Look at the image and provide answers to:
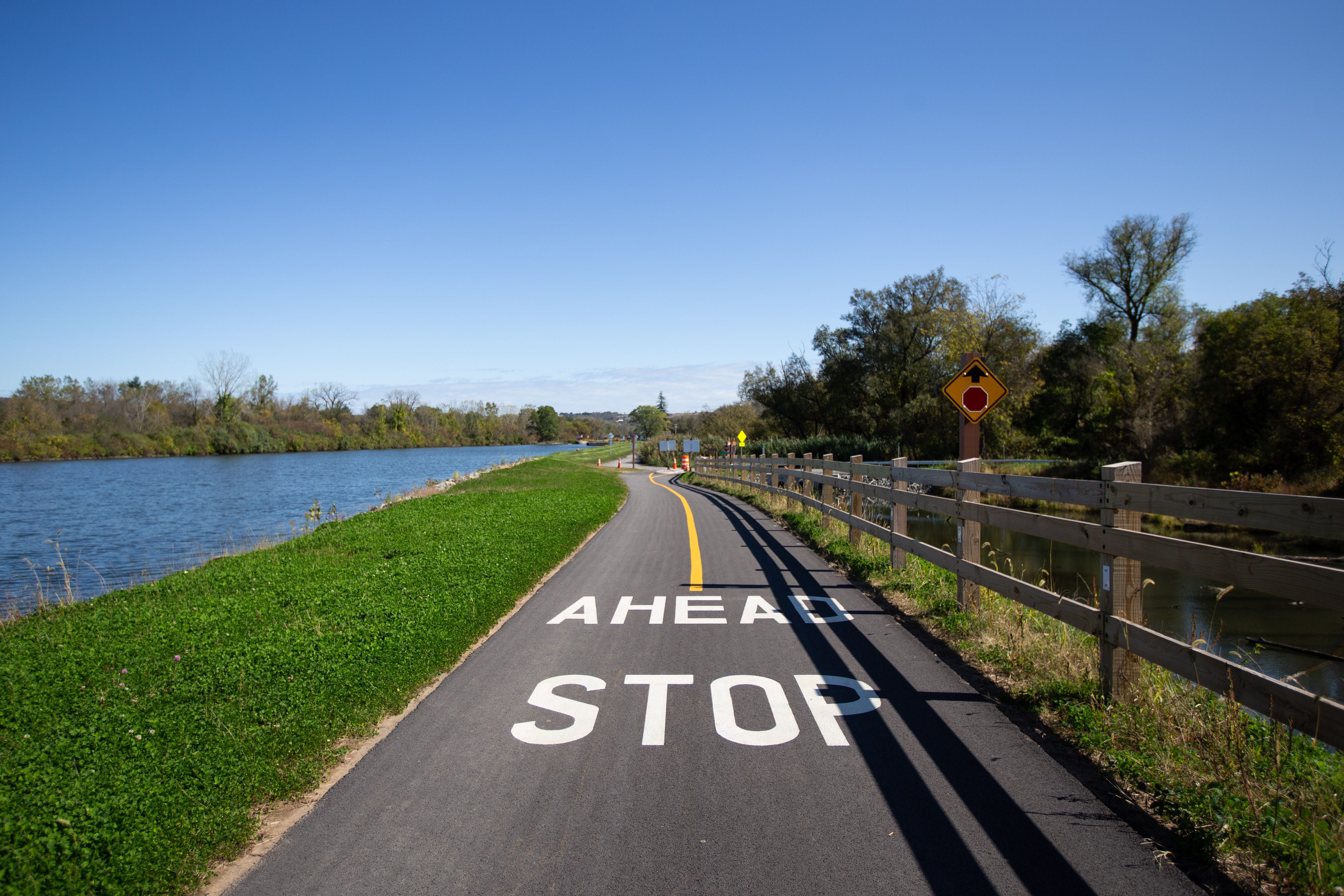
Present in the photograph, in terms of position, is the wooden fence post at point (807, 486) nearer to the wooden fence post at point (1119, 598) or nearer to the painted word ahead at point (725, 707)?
the painted word ahead at point (725, 707)

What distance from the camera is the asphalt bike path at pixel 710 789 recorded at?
2957 mm

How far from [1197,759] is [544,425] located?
18348 centimetres

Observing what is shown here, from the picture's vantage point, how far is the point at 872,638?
6.52 m

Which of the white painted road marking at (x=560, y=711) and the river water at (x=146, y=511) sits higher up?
the white painted road marking at (x=560, y=711)

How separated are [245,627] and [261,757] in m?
3.24

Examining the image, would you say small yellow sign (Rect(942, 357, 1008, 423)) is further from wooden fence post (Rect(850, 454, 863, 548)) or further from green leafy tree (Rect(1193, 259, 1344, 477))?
green leafy tree (Rect(1193, 259, 1344, 477))

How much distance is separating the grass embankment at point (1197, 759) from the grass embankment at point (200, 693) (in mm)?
4167

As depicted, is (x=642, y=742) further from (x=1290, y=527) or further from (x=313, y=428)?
(x=313, y=428)

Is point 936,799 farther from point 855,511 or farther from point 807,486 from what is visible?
point 807,486

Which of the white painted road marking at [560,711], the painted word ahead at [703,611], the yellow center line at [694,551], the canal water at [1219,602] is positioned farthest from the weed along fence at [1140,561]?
the white painted road marking at [560,711]

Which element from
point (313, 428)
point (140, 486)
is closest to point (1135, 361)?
point (140, 486)

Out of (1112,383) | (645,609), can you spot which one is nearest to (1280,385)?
(1112,383)

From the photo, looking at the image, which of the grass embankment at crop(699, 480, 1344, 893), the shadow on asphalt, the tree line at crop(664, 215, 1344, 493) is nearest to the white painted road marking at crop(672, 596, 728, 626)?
the shadow on asphalt

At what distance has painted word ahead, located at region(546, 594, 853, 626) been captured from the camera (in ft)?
23.9
